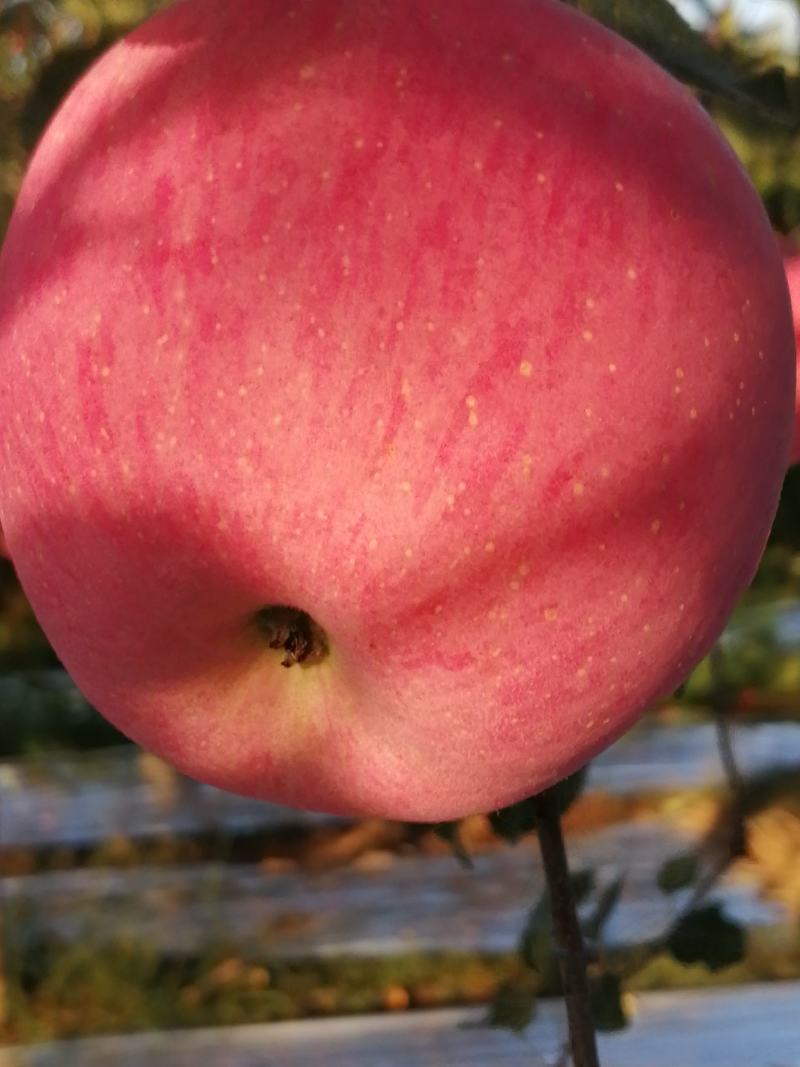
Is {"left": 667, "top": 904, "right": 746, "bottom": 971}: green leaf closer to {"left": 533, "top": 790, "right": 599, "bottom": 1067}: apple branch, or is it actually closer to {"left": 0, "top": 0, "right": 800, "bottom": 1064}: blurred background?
{"left": 533, "top": 790, "right": 599, "bottom": 1067}: apple branch

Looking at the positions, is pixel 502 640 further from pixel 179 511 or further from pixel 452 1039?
pixel 452 1039

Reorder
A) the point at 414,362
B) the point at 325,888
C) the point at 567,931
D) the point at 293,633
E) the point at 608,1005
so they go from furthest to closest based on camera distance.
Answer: the point at 325,888
the point at 608,1005
the point at 567,931
the point at 293,633
the point at 414,362

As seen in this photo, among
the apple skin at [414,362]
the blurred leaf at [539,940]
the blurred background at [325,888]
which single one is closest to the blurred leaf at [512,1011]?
the blurred leaf at [539,940]

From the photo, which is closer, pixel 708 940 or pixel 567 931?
pixel 567 931

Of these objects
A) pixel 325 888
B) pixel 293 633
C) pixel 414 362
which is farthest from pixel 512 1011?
pixel 325 888

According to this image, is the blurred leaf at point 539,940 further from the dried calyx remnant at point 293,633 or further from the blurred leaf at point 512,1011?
the dried calyx remnant at point 293,633

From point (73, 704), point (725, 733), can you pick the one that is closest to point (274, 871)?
point (73, 704)

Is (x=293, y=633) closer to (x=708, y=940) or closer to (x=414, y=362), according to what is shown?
(x=414, y=362)
